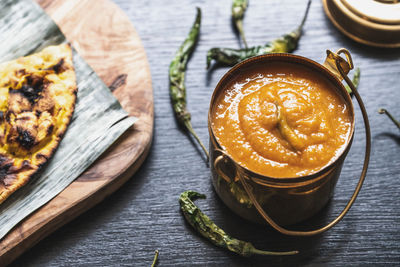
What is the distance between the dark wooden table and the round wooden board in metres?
0.13

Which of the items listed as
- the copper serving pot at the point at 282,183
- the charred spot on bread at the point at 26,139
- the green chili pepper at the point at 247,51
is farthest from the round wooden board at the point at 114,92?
the copper serving pot at the point at 282,183

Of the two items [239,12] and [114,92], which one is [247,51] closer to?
[239,12]

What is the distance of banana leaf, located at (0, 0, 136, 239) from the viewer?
111 inches

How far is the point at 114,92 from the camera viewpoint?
10.6ft

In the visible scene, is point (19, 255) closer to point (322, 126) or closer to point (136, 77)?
point (136, 77)

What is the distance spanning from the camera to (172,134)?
126 inches

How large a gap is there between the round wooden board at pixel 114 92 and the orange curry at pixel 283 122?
2.33 feet

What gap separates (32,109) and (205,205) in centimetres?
127

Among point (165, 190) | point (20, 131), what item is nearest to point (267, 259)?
point (165, 190)

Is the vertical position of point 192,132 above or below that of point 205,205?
above

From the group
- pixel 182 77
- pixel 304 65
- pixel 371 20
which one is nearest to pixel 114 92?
pixel 182 77

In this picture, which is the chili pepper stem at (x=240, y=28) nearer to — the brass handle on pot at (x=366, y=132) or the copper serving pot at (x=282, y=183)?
the copper serving pot at (x=282, y=183)

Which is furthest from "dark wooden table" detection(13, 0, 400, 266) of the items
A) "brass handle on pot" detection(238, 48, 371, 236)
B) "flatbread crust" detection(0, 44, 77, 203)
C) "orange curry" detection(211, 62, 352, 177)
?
"orange curry" detection(211, 62, 352, 177)

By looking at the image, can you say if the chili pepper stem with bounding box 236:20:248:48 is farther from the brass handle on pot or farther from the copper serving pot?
the brass handle on pot
